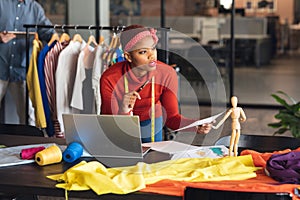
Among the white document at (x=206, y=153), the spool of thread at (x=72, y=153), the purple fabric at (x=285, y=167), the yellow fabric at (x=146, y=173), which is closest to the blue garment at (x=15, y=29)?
the spool of thread at (x=72, y=153)

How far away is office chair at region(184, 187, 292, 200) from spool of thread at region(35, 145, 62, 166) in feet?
2.59

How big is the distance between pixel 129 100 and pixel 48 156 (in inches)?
20.6

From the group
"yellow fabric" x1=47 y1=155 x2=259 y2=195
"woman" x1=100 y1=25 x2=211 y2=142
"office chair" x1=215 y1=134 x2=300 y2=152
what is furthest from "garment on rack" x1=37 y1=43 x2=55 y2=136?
"yellow fabric" x1=47 y1=155 x2=259 y2=195

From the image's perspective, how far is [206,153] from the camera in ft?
9.60

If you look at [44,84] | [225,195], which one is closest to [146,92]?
[225,195]

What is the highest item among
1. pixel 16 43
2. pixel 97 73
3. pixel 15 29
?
pixel 15 29

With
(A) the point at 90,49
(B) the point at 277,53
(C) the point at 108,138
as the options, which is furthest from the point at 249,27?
(C) the point at 108,138

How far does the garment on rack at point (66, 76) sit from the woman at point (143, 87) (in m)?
1.70

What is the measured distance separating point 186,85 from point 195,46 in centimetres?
56

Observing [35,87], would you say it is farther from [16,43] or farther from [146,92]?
[146,92]

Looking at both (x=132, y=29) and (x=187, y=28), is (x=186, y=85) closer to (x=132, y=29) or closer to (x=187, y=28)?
(x=187, y=28)

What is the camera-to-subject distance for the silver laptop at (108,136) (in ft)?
8.89

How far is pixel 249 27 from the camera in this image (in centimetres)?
818

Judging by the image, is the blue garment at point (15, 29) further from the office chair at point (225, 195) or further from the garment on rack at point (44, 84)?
the office chair at point (225, 195)
